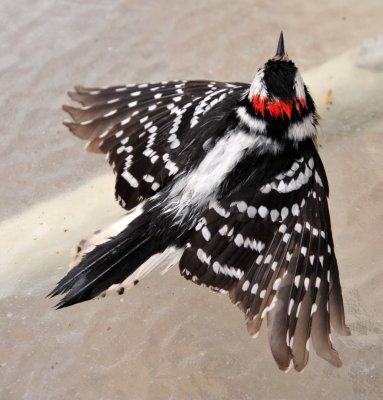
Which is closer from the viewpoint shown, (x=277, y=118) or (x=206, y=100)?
(x=277, y=118)

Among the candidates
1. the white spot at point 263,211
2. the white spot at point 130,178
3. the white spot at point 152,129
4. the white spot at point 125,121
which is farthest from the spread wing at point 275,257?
Result: the white spot at point 125,121

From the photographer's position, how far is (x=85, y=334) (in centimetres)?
233

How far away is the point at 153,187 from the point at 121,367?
74 cm

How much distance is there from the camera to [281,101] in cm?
191

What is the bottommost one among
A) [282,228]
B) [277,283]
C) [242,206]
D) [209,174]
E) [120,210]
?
[120,210]

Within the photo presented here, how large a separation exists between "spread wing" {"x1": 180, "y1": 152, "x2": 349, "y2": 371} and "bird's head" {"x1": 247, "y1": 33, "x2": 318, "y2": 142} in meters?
0.15

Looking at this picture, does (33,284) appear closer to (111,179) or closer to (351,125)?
(111,179)

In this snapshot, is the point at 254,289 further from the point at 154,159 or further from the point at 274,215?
the point at 154,159

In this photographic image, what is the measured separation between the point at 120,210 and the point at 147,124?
1.97ft

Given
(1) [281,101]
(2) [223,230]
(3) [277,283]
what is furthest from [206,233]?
(1) [281,101]

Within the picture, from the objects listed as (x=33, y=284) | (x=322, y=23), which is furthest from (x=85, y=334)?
(x=322, y=23)

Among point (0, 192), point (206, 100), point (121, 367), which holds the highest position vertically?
point (206, 100)

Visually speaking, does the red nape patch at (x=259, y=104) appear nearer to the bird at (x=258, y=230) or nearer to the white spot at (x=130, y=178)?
the bird at (x=258, y=230)

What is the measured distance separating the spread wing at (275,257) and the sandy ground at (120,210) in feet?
1.26
